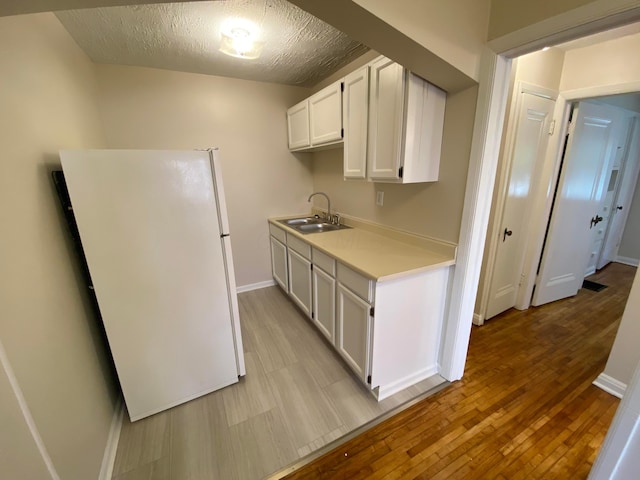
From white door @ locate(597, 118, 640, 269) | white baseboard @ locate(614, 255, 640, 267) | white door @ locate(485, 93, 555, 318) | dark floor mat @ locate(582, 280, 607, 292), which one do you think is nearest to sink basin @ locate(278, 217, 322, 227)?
white door @ locate(485, 93, 555, 318)

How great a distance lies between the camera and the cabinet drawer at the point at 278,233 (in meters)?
2.76

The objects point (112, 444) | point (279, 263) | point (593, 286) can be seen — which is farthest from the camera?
point (593, 286)

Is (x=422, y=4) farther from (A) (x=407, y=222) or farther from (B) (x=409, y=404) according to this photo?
(B) (x=409, y=404)

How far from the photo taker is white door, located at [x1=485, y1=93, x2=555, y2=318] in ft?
7.04

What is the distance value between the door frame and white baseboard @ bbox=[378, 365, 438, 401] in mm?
947

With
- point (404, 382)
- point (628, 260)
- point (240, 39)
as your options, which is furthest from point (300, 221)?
point (628, 260)

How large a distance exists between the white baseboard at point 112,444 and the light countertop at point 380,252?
162 centimetres

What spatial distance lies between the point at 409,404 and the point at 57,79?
2879mm

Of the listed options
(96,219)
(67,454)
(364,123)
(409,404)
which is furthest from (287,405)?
(364,123)

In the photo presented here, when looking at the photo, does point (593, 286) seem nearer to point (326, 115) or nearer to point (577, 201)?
point (577, 201)

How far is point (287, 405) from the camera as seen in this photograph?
1667 mm

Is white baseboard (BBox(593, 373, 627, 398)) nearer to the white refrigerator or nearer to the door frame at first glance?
the door frame

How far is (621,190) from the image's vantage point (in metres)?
3.57

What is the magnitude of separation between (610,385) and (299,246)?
7.96 ft
